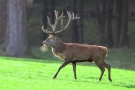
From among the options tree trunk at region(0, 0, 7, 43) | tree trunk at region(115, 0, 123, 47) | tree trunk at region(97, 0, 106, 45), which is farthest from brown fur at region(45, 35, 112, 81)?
tree trunk at region(97, 0, 106, 45)

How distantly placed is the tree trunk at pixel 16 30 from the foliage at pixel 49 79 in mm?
7091

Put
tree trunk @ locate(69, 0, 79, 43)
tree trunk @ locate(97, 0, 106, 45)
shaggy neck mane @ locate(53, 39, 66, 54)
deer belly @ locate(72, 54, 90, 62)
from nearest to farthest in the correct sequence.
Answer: deer belly @ locate(72, 54, 90, 62)
shaggy neck mane @ locate(53, 39, 66, 54)
tree trunk @ locate(69, 0, 79, 43)
tree trunk @ locate(97, 0, 106, 45)

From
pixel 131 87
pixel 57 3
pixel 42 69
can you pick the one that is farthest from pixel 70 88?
pixel 57 3

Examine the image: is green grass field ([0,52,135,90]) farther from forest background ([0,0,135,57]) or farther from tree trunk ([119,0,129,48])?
tree trunk ([119,0,129,48])

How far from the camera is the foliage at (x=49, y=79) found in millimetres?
14180

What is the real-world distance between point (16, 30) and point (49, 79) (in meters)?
12.7

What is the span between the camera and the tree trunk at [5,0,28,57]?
2852 centimetres

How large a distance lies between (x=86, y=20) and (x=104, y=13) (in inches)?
331

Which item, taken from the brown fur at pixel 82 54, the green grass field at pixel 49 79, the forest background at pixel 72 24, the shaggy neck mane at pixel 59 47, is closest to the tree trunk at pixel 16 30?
the forest background at pixel 72 24

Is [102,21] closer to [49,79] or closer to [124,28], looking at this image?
[124,28]

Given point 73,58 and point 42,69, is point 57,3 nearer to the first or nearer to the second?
point 42,69

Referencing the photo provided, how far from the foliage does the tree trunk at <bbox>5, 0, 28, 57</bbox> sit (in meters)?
7.09

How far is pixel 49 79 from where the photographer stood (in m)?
16.5

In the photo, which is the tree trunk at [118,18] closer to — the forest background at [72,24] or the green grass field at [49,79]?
the forest background at [72,24]
